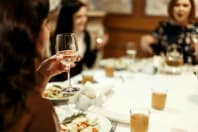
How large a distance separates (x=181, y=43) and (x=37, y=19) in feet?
7.97

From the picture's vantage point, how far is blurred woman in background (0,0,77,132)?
80 centimetres

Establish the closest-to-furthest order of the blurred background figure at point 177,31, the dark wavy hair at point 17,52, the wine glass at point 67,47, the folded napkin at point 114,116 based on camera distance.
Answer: the dark wavy hair at point 17,52, the folded napkin at point 114,116, the wine glass at point 67,47, the blurred background figure at point 177,31

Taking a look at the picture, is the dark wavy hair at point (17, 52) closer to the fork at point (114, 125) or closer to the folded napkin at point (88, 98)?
the fork at point (114, 125)

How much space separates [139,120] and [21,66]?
1.99 ft

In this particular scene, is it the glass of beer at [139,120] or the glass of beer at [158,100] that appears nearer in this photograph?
the glass of beer at [139,120]

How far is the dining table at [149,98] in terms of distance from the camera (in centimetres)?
139

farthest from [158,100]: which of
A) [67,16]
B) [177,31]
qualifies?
[177,31]

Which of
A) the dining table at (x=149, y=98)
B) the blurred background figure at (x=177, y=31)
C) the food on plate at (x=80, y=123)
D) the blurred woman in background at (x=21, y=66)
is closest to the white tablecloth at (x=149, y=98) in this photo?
the dining table at (x=149, y=98)

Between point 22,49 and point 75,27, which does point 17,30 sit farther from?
point 75,27

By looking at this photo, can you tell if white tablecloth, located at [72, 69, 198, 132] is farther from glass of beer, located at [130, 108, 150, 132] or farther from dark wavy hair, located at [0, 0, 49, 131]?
dark wavy hair, located at [0, 0, 49, 131]

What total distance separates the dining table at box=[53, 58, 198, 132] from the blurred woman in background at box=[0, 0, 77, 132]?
516 mm

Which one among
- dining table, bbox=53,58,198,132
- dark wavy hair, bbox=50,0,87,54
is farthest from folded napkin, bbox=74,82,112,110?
dark wavy hair, bbox=50,0,87,54

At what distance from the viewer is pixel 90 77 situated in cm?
204

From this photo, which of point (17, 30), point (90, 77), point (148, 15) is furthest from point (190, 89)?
point (148, 15)
